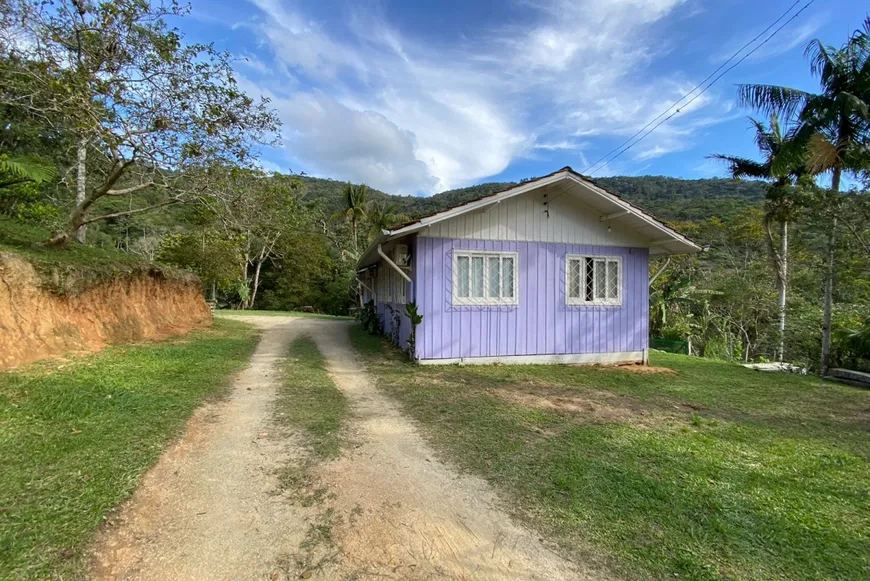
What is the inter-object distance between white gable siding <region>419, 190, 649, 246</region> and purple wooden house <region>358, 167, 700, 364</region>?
0.07 feet

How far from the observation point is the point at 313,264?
33.2 metres

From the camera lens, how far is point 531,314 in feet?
30.9

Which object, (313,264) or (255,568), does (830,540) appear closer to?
(255,568)

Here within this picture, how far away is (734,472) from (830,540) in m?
1.10

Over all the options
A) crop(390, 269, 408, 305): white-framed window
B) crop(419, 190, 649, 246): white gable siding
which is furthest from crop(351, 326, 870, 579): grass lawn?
crop(419, 190, 649, 246): white gable siding

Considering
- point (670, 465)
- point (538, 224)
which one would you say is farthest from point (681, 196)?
point (670, 465)

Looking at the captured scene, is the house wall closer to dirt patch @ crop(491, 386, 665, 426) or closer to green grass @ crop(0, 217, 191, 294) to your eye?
dirt patch @ crop(491, 386, 665, 426)

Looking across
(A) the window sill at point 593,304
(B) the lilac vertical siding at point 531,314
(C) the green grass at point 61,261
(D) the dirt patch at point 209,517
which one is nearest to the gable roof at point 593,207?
(B) the lilac vertical siding at point 531,314

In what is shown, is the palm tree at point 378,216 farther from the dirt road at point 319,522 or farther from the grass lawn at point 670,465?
the dirt road at point 319,522

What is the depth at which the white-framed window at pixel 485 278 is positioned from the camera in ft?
29.5

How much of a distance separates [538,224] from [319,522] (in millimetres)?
7875

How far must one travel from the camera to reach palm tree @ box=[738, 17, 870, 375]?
34.3ft

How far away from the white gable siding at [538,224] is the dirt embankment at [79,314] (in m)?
6.65

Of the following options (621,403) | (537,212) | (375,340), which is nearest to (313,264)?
(375,340)
